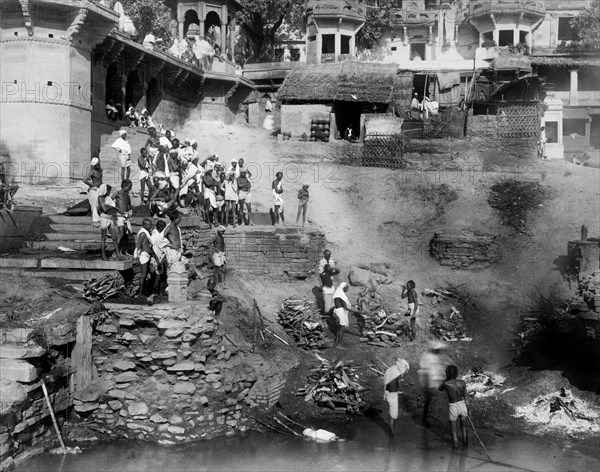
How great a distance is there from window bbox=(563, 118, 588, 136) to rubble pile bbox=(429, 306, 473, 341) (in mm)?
22698

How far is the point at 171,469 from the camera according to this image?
954 centimetres

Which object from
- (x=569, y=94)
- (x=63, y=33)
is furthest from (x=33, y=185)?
(x=569, y=94)

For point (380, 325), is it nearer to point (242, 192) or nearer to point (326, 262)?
point (326, 262)

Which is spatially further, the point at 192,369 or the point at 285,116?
the point at 285,116

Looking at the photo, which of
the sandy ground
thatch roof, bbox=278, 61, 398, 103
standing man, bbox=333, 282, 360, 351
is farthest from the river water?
thatch roof, bbox=278, 61, 398, 103

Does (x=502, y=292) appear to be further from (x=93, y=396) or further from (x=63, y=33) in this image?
(x=63, y=33)

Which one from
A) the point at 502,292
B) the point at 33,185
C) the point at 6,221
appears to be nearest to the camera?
the point at 6,221

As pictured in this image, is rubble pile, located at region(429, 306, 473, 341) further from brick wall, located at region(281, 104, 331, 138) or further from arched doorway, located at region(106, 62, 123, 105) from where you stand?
brick wall, located at region(281, 104, 331, 138)

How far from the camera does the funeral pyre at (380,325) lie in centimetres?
1416

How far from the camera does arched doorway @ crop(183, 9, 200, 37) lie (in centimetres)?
3215

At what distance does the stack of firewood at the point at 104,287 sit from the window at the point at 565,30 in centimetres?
3237

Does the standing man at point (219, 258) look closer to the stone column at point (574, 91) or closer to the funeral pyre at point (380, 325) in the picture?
the funeral pyre at point (380, 325)

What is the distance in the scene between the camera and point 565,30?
125ft

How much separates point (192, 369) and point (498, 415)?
4833mm
